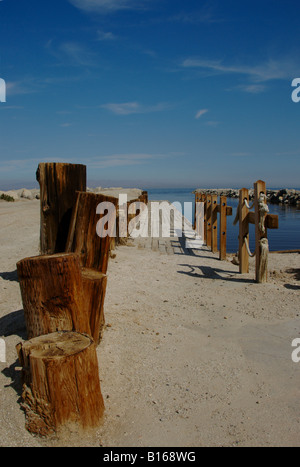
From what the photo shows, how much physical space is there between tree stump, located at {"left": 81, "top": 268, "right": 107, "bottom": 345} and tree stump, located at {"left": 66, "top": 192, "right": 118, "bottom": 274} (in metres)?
0.15

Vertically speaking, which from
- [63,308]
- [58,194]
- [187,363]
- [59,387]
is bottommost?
[187,363]

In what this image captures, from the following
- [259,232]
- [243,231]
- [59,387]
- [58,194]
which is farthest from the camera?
[243,231]

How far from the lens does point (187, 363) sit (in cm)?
398

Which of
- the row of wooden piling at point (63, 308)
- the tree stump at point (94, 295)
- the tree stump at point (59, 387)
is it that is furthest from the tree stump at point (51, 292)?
the tree stump at point (59, 387)

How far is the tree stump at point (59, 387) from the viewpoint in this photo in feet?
8.68

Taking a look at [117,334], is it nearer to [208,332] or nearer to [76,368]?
[208,332]

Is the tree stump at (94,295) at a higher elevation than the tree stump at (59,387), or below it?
higher

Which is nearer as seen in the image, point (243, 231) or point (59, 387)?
point (59, 387)

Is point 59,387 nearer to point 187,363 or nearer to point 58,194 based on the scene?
point 187,363

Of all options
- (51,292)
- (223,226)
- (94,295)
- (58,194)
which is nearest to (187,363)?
(94,295)

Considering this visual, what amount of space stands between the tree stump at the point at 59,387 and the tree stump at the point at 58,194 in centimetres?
182

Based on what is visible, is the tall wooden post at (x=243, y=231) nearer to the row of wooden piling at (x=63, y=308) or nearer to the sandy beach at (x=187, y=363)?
the sandy beach at (x=187, y=363)

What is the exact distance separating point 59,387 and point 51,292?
873mm
